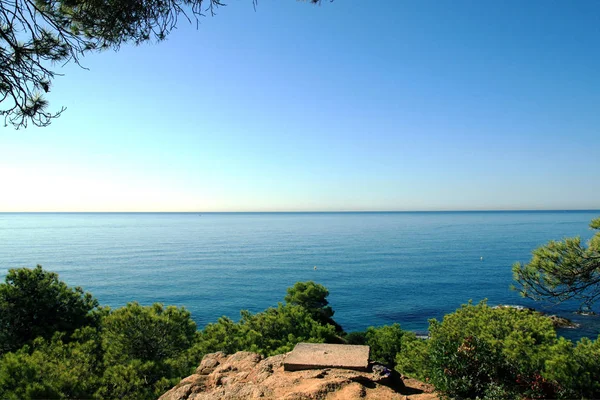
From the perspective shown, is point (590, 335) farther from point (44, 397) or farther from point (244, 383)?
point (44, 397)

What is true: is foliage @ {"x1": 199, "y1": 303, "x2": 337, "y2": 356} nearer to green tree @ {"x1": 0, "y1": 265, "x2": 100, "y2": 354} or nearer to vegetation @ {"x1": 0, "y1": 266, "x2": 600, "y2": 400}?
vegetation @ {"x1": 0, "y1": 266, "x2": 600, "y2": 400}

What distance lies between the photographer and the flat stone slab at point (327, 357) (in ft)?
25.7

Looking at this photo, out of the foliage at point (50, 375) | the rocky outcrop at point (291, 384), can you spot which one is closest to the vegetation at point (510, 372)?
the rocky outcrop at point (291, 384)

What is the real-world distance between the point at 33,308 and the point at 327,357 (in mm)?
16285

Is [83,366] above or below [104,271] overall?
above

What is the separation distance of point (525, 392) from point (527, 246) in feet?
313

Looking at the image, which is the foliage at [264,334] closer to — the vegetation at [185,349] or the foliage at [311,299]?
the vegetation at [185,349]

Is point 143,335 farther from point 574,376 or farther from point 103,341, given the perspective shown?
point 574,376

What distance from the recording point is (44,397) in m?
7.81

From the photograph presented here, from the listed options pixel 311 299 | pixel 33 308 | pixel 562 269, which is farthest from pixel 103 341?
pixel 311 299

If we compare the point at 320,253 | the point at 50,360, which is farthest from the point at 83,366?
the point at 320,253

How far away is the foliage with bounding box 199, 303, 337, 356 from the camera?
50.1 ft

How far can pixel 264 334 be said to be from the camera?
17938 mm

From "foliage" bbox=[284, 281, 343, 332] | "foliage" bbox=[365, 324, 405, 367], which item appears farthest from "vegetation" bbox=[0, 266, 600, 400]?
"foliage" bbox=[284, 281, 343, 332]
